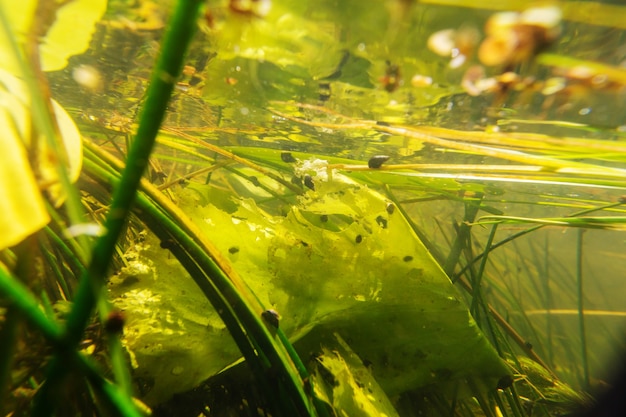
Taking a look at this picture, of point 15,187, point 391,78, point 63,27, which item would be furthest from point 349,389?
point 63,27

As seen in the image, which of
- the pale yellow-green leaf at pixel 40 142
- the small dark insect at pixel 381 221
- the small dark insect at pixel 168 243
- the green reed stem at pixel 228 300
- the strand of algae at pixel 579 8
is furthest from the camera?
the small dark insect at pixel 381 221

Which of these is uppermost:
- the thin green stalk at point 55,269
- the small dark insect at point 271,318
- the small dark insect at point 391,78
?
the small dark insect at point 391,78

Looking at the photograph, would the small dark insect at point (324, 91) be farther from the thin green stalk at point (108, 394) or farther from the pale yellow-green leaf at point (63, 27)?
the thin green stalk at point (108, 394)

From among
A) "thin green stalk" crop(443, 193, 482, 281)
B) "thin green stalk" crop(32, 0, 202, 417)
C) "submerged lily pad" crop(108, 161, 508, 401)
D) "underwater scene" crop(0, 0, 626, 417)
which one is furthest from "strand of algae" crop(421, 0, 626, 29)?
"thin green stalk" crop(443, 193, 482, 281)

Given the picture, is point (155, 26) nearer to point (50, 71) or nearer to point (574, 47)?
point (50, 71)

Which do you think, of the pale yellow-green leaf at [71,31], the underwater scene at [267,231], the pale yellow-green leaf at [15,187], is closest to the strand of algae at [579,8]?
the underwater scene at [267,231]

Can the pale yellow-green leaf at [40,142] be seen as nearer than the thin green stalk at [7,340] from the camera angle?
No

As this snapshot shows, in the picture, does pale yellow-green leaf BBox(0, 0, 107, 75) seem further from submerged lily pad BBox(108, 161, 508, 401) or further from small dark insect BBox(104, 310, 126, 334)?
small dark insect BBox(104, 310, 126, 334)

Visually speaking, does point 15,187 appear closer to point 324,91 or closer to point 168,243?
point 168,243
